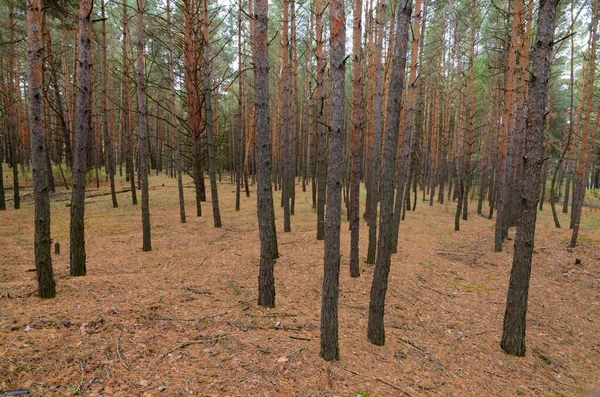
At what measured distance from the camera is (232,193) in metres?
20.4

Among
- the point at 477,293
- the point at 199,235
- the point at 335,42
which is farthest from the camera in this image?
the point at 199,235

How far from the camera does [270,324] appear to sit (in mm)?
4867

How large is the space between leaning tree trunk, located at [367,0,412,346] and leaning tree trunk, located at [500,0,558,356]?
1.80 meters

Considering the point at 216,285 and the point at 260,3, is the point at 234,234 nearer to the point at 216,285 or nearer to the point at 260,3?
the point at 216,285

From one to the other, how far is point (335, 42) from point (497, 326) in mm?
5665

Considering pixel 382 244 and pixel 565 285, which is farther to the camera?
pixel 565 285

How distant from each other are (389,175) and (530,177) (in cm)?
192

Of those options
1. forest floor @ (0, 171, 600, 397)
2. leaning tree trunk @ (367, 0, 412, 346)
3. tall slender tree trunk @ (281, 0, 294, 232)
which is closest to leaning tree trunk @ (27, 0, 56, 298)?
forest floor @ (0, 171, 600, 397)

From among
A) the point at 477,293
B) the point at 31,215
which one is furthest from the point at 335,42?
the point at 31,215

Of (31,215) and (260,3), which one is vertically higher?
(260,3)

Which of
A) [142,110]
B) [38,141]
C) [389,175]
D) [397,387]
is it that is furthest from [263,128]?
[142,110]

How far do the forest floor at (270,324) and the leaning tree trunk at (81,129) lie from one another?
2.68ft

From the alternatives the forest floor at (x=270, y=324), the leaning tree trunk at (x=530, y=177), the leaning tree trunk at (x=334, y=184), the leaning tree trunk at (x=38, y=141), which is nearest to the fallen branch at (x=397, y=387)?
the forest floor at (x=270, y=324)

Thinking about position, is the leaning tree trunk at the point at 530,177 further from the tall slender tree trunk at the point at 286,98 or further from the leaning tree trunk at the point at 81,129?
the leaning tree trunk at the point at 81,129
